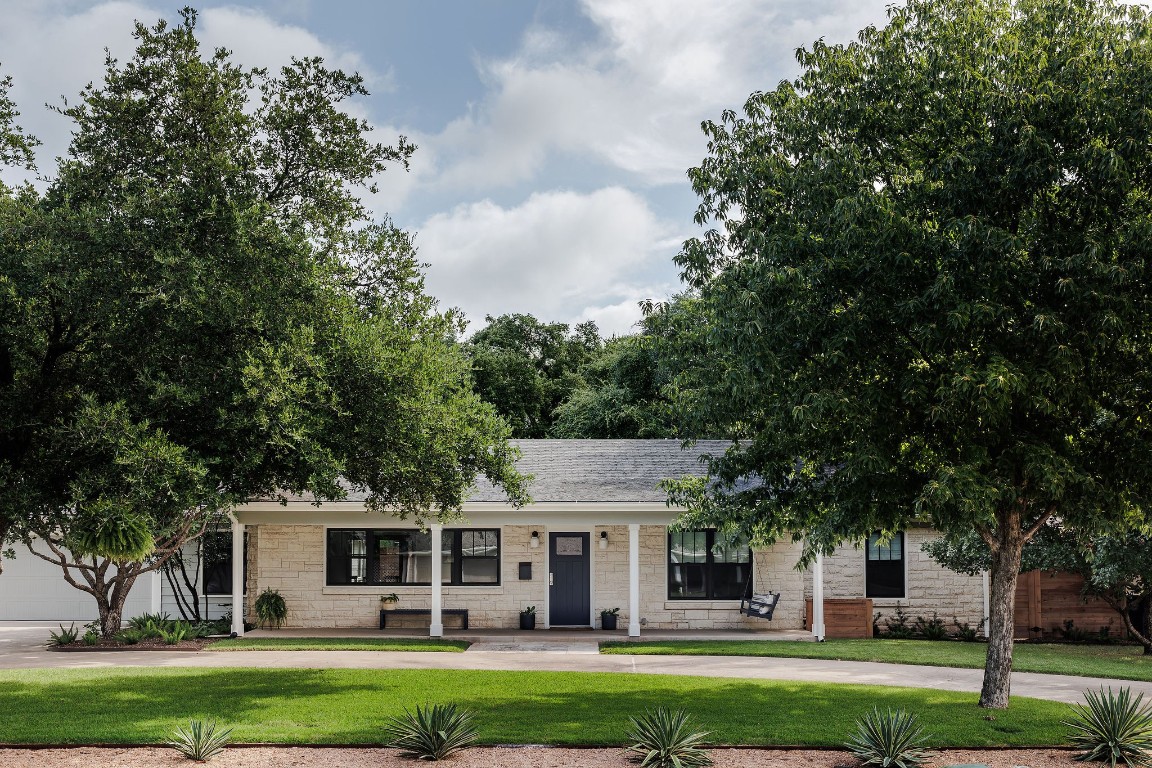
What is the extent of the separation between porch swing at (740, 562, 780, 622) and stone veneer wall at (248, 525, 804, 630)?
0.62 ft

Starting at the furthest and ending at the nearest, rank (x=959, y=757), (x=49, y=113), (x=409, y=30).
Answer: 1. (x=409, y=30)
2. (x=49, y=113)
3. (x=959, y=757)

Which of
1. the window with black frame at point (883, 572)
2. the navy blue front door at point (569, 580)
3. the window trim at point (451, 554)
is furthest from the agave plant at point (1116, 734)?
the window trim at point (451, 554)

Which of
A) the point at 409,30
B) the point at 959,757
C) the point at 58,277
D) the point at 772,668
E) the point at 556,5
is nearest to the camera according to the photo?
the point at 959,757

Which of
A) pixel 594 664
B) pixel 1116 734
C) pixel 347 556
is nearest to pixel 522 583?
pixel 347 556

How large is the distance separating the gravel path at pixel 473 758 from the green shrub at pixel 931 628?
35.3 ft

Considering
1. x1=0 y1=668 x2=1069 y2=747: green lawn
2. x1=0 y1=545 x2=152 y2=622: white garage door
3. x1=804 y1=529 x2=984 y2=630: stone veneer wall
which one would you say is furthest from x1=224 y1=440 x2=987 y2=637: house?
x1=0 y1=668 x2=1069 y2=747: green lawn

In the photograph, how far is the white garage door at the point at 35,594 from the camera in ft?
80.7

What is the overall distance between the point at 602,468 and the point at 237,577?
7812mm

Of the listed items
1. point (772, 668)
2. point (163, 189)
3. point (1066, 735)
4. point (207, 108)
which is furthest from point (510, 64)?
→ point (1066, 735)

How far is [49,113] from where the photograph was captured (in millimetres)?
11992

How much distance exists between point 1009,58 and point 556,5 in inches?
259

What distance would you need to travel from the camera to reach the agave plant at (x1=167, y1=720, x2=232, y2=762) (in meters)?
9.56

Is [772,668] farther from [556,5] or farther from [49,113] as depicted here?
[49,113]

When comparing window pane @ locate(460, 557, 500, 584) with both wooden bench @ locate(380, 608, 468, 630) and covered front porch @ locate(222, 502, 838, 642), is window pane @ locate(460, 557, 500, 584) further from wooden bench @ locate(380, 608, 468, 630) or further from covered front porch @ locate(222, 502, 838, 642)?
wooden bench @ locate(380, 608, 468, 630)
